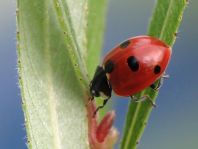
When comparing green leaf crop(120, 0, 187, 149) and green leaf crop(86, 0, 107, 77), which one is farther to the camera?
green leaf crop(86, 0, 107, 77)

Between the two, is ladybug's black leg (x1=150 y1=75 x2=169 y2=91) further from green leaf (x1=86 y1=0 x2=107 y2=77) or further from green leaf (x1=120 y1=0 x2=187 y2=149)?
green leaf (x1=86 y1=0 x2=107 y2=77)

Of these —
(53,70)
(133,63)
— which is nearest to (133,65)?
(133,63)

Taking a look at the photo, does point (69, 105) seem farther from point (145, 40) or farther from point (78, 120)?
point (145, 40)

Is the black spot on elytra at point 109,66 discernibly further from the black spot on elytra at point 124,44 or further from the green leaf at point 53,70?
the green leaf at point 53,70

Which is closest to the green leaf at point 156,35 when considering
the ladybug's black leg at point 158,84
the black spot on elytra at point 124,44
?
the ladybug's black leg at point 158,84

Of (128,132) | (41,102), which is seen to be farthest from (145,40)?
(41,102)

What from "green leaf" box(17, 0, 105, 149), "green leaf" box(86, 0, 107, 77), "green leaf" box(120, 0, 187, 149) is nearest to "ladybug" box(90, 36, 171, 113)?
"green leaf" box(86, 0, 107, 77)
